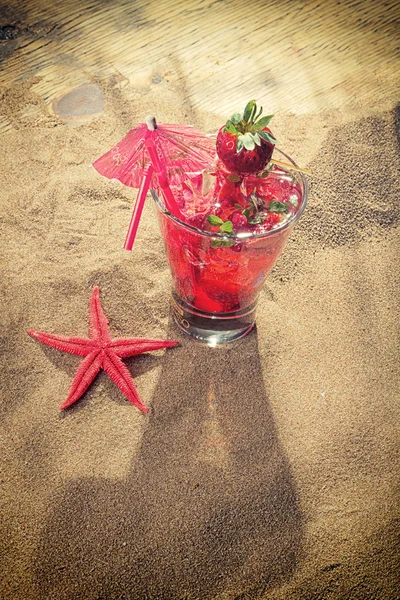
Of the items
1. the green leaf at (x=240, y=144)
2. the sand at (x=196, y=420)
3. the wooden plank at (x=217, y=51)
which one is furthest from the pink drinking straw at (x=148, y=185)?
the wooden plank at (x=217, y=51)

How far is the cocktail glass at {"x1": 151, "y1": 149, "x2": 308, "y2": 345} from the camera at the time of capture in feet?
4.54

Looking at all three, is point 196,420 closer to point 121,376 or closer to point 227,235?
point 121,376

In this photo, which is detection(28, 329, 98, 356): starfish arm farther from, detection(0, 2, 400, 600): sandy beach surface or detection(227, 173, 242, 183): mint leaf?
detection(227, 173, 242, 183): mint leaf

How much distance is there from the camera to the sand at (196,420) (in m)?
1.40

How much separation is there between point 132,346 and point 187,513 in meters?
0.62

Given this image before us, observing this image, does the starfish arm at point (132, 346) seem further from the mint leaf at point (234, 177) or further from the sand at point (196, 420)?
the mint leaf at point (234, 177)

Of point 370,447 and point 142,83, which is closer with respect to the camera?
point 370,447

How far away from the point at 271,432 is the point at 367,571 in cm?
52

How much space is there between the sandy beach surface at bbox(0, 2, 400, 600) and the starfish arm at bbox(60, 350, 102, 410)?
0.06 m

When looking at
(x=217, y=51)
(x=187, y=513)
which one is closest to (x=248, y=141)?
(x=187, y=513)

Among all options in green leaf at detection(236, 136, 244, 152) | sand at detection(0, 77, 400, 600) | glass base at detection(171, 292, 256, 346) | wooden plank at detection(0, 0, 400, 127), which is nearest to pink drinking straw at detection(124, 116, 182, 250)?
green leaf at detection(236, 136, 244, 152)

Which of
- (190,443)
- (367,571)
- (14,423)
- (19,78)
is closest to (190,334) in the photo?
(190,443)

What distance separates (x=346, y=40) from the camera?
3.31 metres

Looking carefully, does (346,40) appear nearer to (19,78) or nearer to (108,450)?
(19,78)
